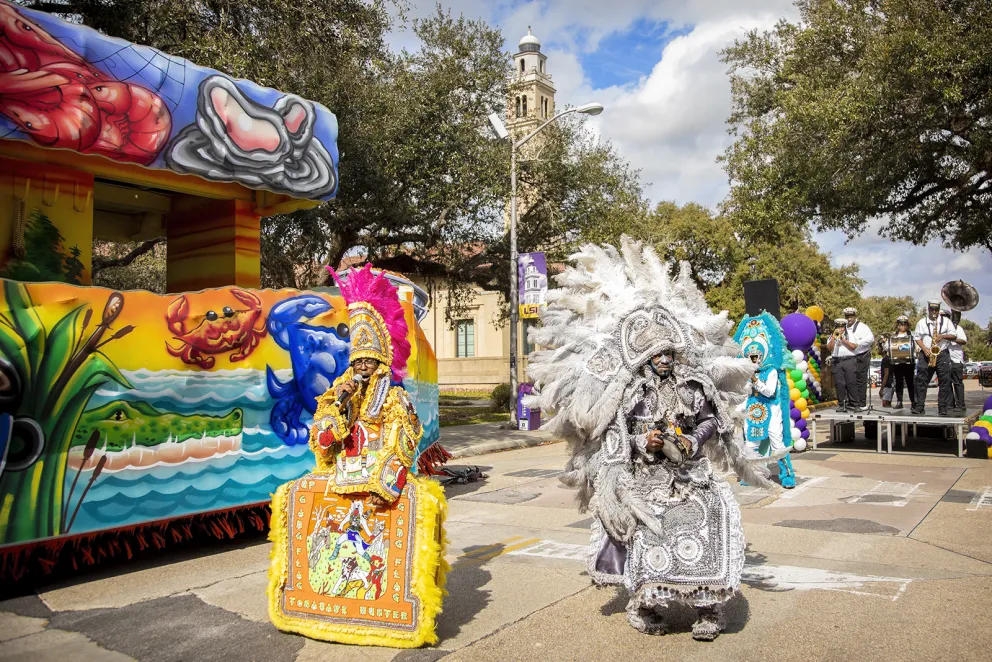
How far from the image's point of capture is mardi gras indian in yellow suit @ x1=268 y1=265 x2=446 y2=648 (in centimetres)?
470

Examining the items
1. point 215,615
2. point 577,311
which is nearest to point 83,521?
point 215,615

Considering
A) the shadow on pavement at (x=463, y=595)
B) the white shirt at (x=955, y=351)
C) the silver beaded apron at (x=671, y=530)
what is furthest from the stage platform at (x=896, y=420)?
the silver beaded apron at (x=671, y=530)

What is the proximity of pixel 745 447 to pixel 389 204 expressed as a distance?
13193 millimetres

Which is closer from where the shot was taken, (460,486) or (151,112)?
(151,112)

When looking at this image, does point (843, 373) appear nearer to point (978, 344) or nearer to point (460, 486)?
point (460, 486)

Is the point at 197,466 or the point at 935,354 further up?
the point at 935,354

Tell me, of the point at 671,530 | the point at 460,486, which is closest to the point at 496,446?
the point at 460,486

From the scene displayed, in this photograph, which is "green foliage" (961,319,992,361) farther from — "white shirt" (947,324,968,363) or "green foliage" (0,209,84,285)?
"green foliage" (0,209,84,285)

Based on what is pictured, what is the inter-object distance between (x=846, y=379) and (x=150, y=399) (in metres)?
12.2

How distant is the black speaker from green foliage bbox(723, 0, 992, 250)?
19.1 feet

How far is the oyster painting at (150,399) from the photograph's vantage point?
6.11 m

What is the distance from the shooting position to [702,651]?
4.50 m

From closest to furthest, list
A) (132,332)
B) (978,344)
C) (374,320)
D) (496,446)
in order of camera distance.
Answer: (374,320) → (132,332) → (496,446) → (978,344)

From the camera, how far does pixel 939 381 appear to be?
1347cm
